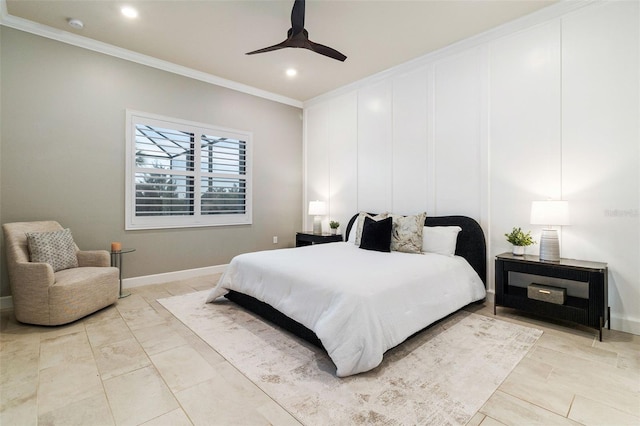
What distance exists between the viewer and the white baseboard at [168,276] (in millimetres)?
4090

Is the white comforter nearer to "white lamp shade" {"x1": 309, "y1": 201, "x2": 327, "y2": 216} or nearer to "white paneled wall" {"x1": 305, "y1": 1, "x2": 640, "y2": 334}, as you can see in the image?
"white paneled wall" {"x1": 305, "y1": 1, "x2": 640, "y2": 334}

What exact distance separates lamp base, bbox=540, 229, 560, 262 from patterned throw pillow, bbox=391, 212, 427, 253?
1.18m

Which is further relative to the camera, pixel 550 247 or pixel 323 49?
pixel 323 49

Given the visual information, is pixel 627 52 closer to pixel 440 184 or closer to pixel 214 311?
pixel 440 184

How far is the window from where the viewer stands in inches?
164

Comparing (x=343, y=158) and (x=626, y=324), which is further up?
(x=343, y=158)

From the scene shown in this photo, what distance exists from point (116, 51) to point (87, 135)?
3.82 ft

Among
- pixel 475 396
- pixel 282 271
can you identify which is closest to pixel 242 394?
pixel 282 271

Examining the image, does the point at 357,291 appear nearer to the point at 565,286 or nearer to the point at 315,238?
the point at 565,286

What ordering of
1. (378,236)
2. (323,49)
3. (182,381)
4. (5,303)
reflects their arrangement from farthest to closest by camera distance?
(378,236) < (5,303) < (323,49) < (182,381)

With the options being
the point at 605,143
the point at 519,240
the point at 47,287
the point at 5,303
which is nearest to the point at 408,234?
the point at 519,240

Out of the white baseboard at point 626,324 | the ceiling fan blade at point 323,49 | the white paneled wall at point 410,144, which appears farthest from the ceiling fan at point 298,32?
the white baseboard at point 626,324

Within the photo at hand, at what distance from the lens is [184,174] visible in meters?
4.54

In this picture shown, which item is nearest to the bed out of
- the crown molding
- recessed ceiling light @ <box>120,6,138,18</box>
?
recessed ceiling light @ <box>120,6,138,18</box>
